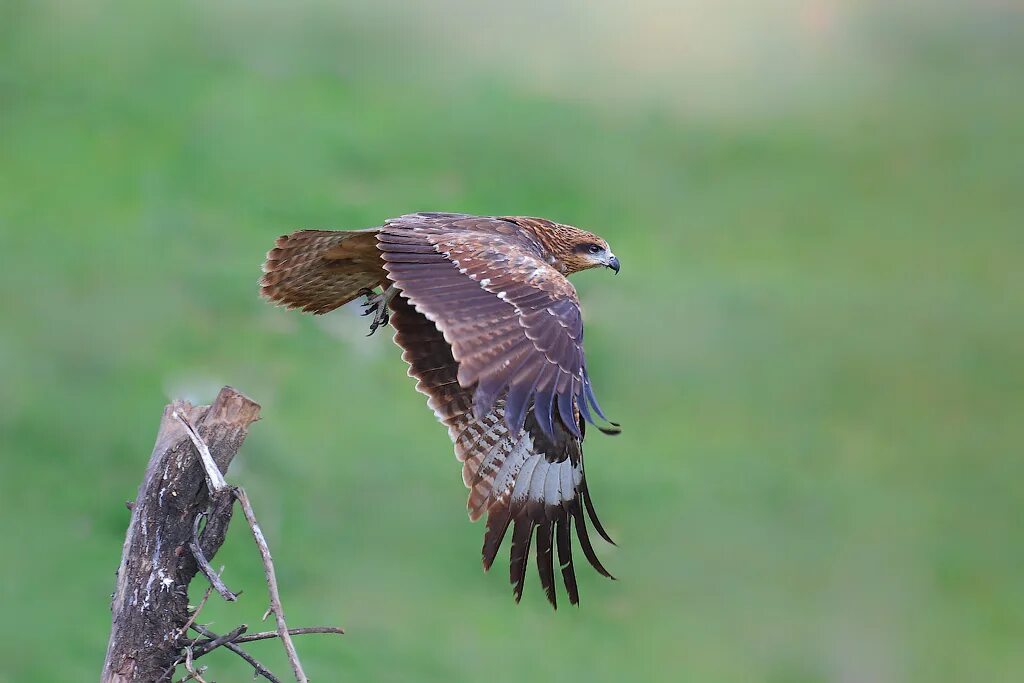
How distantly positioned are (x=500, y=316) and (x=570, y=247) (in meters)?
1.39

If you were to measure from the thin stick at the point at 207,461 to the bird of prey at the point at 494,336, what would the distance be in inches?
28.7

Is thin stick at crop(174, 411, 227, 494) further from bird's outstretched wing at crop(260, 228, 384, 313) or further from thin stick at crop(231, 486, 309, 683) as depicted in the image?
bird's outstretched wing at crop(260, 228, 384, 313)

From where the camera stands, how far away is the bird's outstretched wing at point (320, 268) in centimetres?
463

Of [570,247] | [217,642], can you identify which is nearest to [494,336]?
[217,642]

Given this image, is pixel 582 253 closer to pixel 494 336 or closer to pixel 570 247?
pixel 570 247

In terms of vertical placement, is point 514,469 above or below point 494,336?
below

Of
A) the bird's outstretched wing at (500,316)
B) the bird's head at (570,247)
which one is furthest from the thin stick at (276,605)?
the bird's head at (570,247)

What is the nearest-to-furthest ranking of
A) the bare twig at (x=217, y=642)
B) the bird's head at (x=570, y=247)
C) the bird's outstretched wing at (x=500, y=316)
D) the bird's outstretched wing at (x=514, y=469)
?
the bare twig at (x=217, y=642) < the bird's outstretched wing at (x=500, y=316) < the bird's outstretched wing at (x=514, y=469) < the bird's head at (x=570, y=247)

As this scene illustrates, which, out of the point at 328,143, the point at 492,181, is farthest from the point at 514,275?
the point at 328,143

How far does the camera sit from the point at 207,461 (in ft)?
11.2

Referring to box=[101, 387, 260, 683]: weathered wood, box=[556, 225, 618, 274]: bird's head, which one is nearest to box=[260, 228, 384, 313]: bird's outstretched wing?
box=[556, 225, 618, 274]: bird's head

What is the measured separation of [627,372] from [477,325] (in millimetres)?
6803

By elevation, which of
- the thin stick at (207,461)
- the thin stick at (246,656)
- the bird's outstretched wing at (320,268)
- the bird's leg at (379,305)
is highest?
the bird's outstretched wing at (320,268)

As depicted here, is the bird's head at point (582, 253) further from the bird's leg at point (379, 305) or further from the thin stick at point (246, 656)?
the thin stick at point (246, 656)
